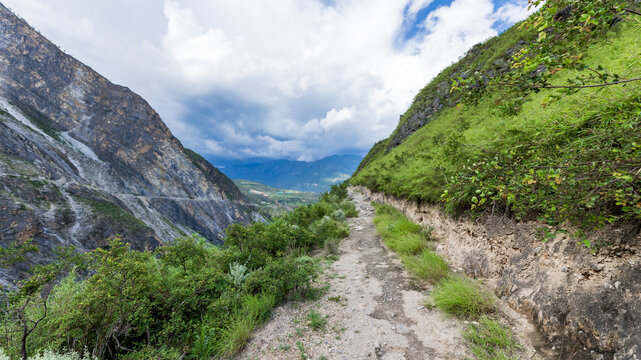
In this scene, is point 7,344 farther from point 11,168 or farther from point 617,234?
point 11,168

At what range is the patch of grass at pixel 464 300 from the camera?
416cm

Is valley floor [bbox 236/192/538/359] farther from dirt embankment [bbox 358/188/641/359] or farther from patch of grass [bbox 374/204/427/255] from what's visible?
dirt embankment [bbox 358/188/641/359]

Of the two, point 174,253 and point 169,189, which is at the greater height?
point 169,189

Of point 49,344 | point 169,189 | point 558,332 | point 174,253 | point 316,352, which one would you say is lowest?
point 316,352

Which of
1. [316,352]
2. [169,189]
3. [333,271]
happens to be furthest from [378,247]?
[169,189]

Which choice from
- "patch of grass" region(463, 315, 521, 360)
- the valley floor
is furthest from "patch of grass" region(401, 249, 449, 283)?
"patch of grass" region(463, 315, 521, 360)

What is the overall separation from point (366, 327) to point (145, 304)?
4.53m

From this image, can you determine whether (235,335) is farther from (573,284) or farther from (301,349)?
(573,284)

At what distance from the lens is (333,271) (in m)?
7.32

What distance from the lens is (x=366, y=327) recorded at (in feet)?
14.6

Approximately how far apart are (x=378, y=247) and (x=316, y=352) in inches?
233

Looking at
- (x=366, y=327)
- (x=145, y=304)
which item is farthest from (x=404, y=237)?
(x=145, y=304)

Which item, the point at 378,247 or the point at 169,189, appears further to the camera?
the point at 169,189

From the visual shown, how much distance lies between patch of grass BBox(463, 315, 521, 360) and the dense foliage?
3.58m
